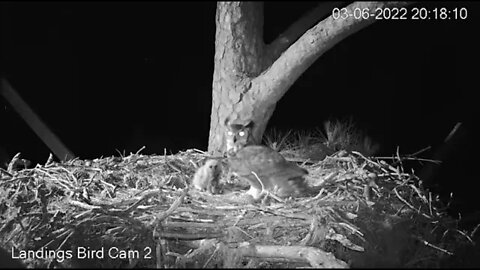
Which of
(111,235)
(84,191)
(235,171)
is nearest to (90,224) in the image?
(111,235)

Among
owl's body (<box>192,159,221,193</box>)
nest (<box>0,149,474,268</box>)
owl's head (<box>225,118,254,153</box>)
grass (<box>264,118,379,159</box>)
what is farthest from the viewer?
grass (<box>264,118,379,159</box>)

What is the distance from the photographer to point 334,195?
1.62m

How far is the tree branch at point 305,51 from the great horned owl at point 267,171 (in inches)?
11.3

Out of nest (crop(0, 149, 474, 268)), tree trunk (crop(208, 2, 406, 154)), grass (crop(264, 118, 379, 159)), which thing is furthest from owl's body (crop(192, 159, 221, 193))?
grass (crop(264, 118, 379, 159))

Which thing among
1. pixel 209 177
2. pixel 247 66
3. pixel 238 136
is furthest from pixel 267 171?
pixel 247 66

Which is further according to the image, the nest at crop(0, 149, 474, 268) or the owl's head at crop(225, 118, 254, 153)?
the owl's head at crop(225, 118, 254, 153)

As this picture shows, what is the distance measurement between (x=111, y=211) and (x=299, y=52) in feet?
2.32

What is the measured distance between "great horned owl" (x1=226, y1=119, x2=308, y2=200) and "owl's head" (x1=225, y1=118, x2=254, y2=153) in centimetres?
18

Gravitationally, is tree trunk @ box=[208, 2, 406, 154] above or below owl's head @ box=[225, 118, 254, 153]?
above

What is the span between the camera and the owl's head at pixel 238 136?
6.22 ft

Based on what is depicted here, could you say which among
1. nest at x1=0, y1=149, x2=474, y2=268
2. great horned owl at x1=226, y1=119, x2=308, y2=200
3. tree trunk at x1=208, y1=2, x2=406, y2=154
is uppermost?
tree trunk at x1=208, y1=2, x2=406, y2=154

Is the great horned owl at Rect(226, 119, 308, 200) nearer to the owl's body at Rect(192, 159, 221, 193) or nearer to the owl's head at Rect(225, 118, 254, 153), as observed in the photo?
the owl's body at Rect(192, 159, 221, 193)

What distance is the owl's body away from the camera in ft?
5.74

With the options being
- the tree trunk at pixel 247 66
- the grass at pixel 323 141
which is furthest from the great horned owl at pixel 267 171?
the grass at pixel 323 141
